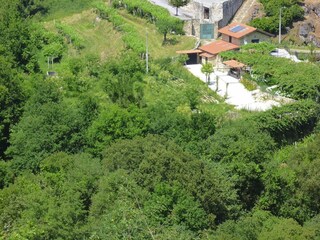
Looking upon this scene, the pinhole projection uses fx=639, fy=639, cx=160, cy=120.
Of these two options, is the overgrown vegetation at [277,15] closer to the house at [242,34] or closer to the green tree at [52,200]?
the house at [242,34]

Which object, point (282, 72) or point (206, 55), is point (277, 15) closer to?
point (206, 55)

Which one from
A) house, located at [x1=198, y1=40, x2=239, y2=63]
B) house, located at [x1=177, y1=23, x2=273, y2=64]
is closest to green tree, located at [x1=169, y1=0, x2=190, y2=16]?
house, located at [x1=177, y1=23, x2=273, y2=64]

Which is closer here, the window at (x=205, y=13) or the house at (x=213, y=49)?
the house at (x=213, y=49)

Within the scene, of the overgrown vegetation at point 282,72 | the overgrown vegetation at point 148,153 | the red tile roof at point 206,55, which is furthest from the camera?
the red tile roof at point 206,55

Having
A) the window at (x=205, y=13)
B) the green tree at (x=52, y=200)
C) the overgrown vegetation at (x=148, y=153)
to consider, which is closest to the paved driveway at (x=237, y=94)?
the overgrown vegetation at (x=148, y=153)

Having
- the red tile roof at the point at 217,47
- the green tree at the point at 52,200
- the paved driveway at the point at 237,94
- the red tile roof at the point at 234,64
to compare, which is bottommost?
the paved driveway at the point at 237,94

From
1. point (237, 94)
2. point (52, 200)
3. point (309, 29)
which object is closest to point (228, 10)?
point (309, 29)

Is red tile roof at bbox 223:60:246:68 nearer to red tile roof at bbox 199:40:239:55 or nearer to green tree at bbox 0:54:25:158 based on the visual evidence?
red tile roof at bbox 199:40:239:55

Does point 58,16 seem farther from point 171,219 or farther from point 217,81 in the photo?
point 171,219
